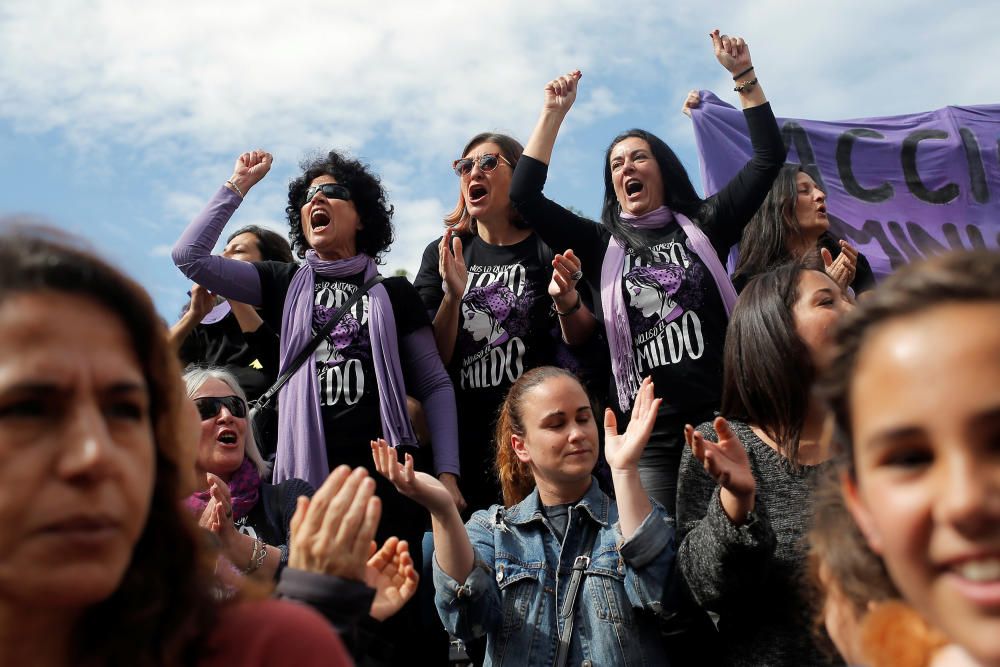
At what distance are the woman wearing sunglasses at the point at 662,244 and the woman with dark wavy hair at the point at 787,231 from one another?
1.86ft

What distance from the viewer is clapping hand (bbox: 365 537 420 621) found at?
2482mm

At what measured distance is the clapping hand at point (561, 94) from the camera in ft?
14.7

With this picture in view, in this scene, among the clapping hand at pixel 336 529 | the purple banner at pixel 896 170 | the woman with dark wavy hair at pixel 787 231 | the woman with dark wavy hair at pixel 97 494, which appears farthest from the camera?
the purple banner at pixel 896 170

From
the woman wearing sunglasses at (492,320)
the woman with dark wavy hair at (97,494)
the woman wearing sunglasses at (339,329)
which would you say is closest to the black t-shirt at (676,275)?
the woman wearing sunglasses at (492,320)

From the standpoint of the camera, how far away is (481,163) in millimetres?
4656

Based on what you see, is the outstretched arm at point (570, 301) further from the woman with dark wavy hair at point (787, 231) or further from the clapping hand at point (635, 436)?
the woman with dark wavy hair at point (787, 231)

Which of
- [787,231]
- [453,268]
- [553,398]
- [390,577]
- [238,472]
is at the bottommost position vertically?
[390,577]

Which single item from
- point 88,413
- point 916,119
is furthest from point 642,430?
point 916,119

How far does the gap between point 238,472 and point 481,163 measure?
6.57 ft

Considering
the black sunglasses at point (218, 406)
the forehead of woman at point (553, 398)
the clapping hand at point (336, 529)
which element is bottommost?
the clapping hand at point (336, 529)

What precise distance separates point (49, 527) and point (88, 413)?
0.53 ft

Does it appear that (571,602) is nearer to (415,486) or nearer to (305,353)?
(415,486)

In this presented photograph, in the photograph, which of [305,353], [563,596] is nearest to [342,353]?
[305,353]

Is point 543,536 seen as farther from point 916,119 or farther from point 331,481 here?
point 916,119
